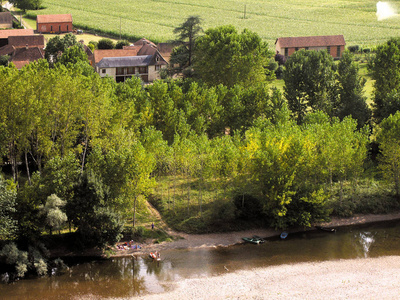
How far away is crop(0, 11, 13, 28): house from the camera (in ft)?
552

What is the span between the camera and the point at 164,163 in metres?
73.9

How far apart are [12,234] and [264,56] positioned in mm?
61554

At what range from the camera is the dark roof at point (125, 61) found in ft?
401

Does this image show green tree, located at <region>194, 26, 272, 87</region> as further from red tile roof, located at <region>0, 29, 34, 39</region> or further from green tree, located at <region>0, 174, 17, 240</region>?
red tile roof, located at <region>0, 29, 34, 39</region>

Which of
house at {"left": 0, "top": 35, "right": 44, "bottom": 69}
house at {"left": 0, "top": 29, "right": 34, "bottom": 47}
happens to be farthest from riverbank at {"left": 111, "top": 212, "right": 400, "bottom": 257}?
house at {"left": 0, "top": 29, "right": 34, "bottom": 47}

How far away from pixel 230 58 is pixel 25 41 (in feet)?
216

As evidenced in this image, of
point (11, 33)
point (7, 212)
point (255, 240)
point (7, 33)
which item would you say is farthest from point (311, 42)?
point (7, 212)

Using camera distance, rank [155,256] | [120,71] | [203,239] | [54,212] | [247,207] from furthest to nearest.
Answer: [120,71] → [247,207] → [203,239] → [155,256] → [54,212]

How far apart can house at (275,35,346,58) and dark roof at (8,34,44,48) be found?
6299 centimetres

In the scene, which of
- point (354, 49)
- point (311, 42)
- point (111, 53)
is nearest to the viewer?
point (111, 53)

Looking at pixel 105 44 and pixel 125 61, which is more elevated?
pixel 105 44

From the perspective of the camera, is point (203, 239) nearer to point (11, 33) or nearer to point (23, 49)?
point (23, 49)

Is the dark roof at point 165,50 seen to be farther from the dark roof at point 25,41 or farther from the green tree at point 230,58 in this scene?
the green tree at point 230,58

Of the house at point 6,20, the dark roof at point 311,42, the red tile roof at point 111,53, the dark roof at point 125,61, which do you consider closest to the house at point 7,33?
the house at point 6,20
